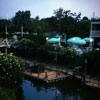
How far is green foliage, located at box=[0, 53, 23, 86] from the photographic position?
698 inches

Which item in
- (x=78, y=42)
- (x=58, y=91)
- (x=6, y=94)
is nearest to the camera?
(x=6, y=94)

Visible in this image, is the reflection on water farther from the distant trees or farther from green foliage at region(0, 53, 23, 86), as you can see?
the distant trees

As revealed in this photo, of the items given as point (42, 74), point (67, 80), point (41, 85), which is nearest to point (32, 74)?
point (42, 74)

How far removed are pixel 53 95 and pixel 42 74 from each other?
21.1 ft

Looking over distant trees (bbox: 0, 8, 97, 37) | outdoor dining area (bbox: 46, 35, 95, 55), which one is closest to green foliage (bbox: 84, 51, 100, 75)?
outdoor dining area (bbox: 46, 35, 95, 55)

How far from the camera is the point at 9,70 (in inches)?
705

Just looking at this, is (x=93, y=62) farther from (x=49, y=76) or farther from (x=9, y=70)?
(x=9, y=70)

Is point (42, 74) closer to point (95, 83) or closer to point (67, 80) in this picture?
point (67, 80)

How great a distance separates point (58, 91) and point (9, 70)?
6921mm

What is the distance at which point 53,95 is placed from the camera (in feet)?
65.3

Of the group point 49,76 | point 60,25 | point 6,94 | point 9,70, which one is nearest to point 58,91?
point 49,76

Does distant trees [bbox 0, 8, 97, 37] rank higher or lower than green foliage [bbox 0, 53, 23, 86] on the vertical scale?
higher

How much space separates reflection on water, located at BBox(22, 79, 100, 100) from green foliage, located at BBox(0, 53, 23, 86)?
2.64 meters

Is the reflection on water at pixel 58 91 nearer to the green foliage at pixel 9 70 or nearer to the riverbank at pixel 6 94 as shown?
the green foliage at pixel 9 70
